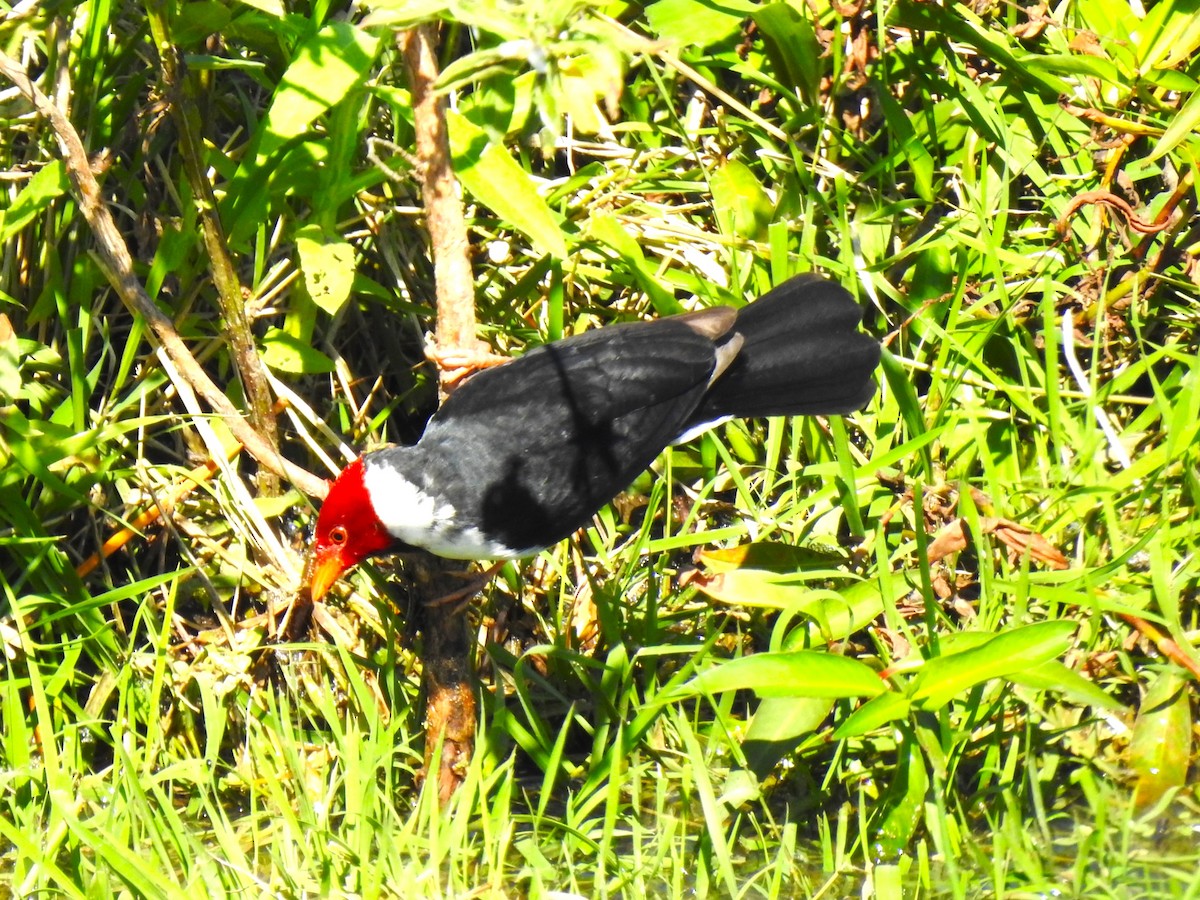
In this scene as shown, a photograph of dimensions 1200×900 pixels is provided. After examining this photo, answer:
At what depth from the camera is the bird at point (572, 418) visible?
3.35 meters

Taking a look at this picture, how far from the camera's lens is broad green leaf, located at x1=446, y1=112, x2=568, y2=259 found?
326 cm

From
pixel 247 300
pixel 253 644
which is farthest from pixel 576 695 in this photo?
pixel 247 300

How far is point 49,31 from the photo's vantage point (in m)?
3.57

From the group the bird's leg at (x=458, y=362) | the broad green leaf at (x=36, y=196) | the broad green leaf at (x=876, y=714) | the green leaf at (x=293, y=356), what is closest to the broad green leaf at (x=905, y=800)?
the broad green leaf at (x=876, y=714)

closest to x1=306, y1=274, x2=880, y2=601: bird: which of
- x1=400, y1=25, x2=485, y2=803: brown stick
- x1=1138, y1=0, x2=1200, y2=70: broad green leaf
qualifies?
x1=400, y1=25, x2=485, y2=803: brown stick

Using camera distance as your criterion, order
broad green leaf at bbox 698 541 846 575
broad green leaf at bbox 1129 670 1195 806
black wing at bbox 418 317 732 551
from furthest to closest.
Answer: broad green leaf at bbox 698 541 846 575 < black wing at bbox 418 317 732 551 < broad green leaf at bbox 1129 670 1195 806

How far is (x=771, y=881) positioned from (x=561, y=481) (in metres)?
1.09

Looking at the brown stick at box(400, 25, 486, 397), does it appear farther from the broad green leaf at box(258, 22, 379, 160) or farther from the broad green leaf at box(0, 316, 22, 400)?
the broad green leaf at box(0, 316, 22, 400)

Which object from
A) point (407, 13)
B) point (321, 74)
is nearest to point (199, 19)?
point (321, 74)

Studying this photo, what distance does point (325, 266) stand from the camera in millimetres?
3346

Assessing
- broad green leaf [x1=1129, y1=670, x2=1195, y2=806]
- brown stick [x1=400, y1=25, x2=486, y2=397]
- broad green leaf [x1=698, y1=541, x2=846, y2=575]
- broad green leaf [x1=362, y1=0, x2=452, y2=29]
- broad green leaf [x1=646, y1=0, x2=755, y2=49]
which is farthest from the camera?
broad green leaf [x1=646, y1=0, x2=755, y2=49]

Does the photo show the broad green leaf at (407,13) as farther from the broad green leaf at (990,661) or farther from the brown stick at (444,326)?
the broad green leaf at (990,661)

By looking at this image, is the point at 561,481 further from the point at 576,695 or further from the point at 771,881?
the point at 771,881

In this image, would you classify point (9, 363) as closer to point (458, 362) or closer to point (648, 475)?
point (458, 362)
